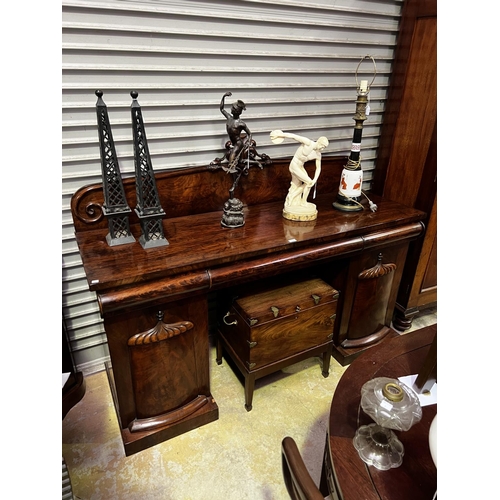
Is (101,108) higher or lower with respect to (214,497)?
higher

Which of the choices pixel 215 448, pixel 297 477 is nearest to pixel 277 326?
pixel 215 448

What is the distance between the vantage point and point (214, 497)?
164cm

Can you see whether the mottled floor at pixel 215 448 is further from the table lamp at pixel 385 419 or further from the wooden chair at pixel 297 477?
the wooden chair at pixel 297 477

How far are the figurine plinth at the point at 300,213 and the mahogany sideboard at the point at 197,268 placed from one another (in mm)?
43

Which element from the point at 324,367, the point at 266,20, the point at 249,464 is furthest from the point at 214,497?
the point at 266,20

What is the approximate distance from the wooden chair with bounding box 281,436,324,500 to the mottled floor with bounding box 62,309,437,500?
1.01 m

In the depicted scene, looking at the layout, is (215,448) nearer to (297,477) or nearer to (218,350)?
(218,350)

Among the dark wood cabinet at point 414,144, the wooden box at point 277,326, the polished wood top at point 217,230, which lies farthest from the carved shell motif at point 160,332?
the dark wood cabinet at point 414,144

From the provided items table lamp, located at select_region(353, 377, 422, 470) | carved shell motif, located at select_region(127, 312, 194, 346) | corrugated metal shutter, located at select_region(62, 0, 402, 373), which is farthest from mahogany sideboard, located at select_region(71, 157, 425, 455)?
table lamp, located at select_region(353, 377, 422, 470)

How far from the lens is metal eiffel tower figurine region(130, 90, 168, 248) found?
5.00 ft

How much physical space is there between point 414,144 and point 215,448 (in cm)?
212

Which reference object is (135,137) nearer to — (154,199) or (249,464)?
(154,199)

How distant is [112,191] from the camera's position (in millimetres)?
1592

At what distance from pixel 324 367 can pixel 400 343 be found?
93 centimetres
